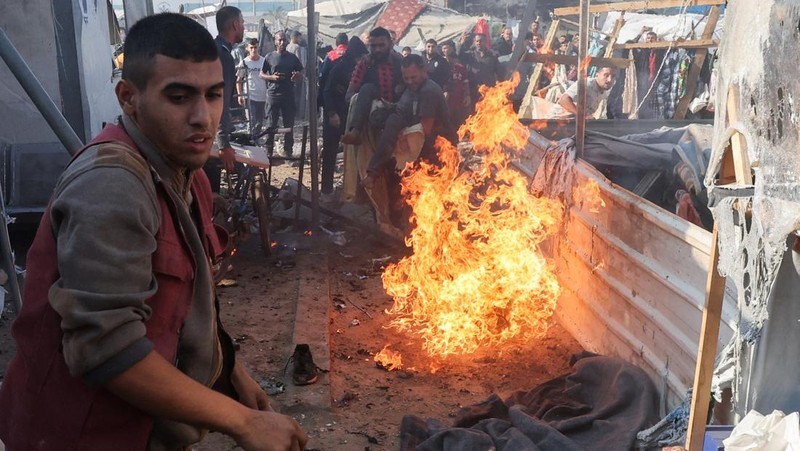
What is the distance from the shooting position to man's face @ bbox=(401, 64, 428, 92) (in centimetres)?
883

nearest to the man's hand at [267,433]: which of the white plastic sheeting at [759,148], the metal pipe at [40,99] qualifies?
the white plastic sheeting at [759,148]

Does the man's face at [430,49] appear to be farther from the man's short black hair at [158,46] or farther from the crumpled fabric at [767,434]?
the man's short black hair at [158,46]

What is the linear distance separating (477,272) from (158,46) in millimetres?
5003

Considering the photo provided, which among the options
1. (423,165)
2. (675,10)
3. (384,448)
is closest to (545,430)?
(384,448)

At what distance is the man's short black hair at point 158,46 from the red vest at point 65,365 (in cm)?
16

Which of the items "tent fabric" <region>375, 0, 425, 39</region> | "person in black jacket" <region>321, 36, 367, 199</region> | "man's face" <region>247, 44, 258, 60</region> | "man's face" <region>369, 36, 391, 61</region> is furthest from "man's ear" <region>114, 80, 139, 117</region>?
"tent fabric" <region>375, 0, 425, 39</region>

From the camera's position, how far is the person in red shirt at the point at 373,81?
30.9 ft

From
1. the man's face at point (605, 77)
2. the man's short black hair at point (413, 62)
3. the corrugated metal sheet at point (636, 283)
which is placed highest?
the man's short black hair at point (413, 62)

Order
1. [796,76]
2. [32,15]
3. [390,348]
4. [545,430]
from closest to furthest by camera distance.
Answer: [796,76] < [545,430] < [390,348] < [32,15]

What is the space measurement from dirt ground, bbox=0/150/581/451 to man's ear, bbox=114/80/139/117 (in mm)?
3001

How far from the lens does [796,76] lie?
192 centimetres

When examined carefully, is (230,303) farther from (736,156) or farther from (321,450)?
(736,156)

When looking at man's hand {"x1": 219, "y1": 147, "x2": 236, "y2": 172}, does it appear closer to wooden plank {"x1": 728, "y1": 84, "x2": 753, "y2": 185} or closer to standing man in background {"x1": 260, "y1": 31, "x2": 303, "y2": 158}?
wooden plank {"x1": 728, "y1": 84, "x2": 753, "y2": 185}

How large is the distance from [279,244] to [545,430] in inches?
211
